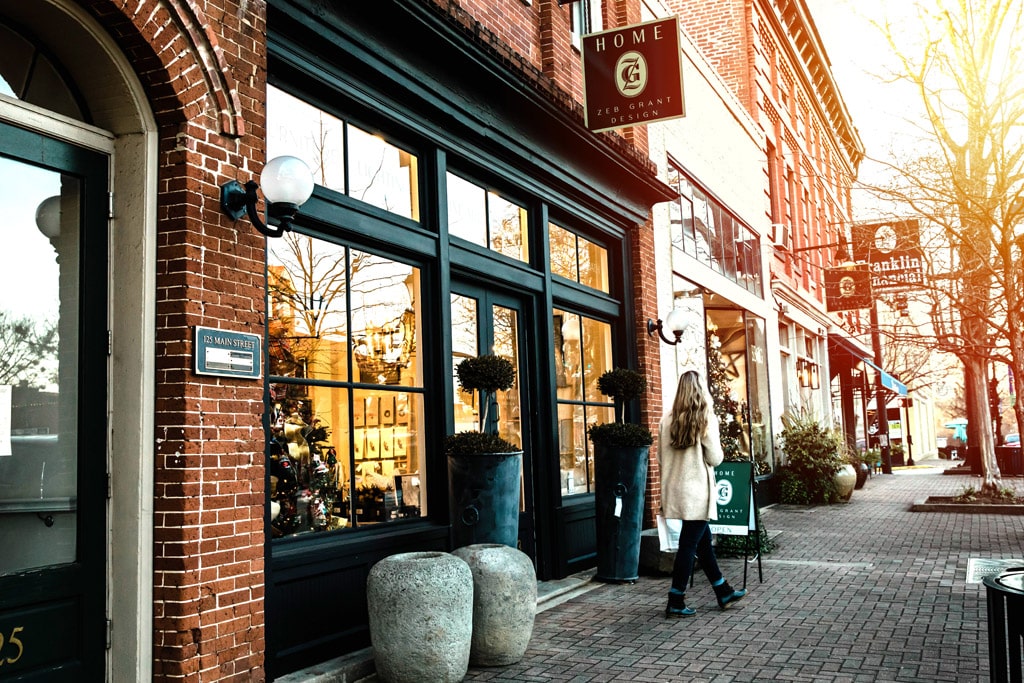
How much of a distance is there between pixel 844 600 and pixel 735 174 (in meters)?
11.2

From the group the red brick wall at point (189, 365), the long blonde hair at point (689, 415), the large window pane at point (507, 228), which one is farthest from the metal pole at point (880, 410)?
the red brick wall at point (189, 365)

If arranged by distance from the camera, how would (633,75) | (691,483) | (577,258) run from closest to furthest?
(691,483) → (633,75) → (577,258)

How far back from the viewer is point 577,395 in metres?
9.83

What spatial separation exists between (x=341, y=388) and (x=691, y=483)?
2.97m

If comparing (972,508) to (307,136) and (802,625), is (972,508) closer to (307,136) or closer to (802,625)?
(802,625)

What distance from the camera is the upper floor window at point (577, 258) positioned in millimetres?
9703

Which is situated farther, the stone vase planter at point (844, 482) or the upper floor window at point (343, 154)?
the stone vase planter at point (844, 482)

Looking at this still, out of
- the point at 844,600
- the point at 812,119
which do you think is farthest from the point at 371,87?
the point at 812,119

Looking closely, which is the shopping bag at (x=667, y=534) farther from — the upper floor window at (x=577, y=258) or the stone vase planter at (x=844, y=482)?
the stone vase planter at (x=844, y=482)

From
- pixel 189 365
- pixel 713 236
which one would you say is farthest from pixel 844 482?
pixel 189 365

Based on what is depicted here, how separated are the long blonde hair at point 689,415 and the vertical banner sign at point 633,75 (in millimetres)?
2913

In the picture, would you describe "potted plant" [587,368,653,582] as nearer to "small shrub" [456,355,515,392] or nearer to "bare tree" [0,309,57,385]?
"small shrub" [456,355,515,392]

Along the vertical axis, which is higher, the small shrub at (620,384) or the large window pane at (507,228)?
the large window pane at (507,228)

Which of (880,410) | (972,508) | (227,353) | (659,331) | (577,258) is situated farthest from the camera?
(880,410)
